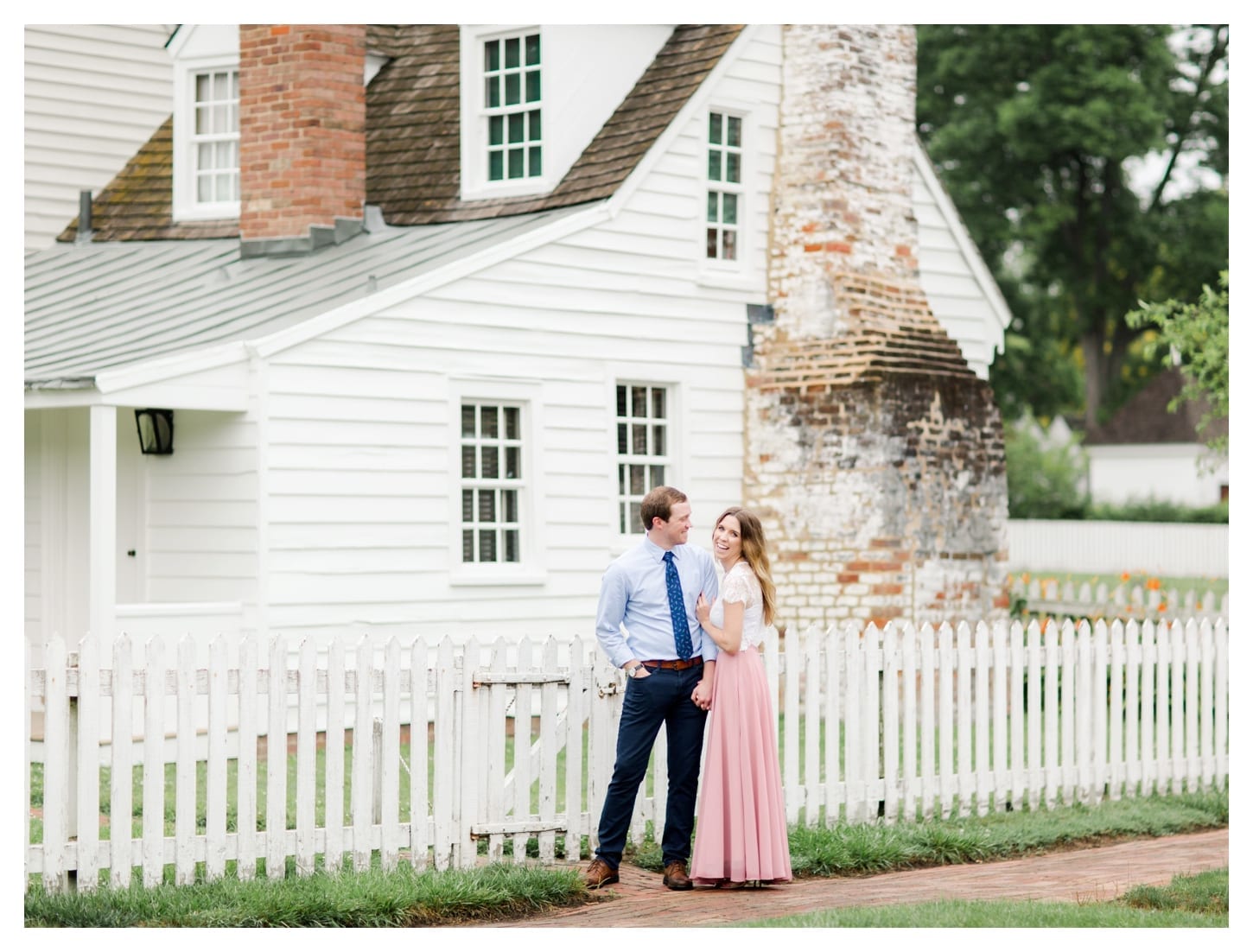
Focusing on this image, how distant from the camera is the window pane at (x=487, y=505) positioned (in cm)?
1474

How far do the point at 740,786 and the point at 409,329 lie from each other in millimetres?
6372

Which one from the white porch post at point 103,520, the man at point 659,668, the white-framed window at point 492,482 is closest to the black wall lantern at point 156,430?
the white porch post at point 103,520

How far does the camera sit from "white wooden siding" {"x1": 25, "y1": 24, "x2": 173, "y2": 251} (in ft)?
62.8

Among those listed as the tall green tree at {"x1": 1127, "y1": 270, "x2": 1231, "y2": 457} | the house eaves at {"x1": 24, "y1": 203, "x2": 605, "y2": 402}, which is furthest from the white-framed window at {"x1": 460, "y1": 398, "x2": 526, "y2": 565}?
the tall green tree at {"x1": 1127, "y1": 270, "x2": 1231, "y2": 457}

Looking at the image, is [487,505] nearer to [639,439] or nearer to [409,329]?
[409,329]

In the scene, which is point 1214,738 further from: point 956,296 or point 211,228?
point 211,228

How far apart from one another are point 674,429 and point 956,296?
151 inches

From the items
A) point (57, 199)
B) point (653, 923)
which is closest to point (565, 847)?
point (653, 923)

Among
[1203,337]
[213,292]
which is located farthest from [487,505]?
[1203,337]

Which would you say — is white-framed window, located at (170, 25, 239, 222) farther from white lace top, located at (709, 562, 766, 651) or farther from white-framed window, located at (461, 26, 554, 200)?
white lace top, located at (709, 562, 766, 651)

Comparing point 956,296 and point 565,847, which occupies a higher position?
point 956,296

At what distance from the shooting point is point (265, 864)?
28.2ft

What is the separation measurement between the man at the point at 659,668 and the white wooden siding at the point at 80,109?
12.2 m

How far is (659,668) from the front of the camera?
8.68 metres
